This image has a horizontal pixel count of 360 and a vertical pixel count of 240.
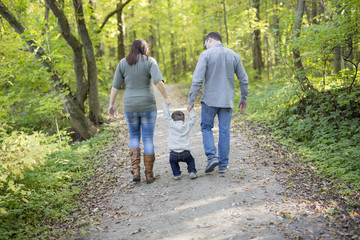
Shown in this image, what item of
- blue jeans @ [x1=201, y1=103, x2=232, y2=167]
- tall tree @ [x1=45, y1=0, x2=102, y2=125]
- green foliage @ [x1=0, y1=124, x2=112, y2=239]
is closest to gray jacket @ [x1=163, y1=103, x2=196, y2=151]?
blue jeans @ [x1=201, y1=103, x2=232, y2=167]

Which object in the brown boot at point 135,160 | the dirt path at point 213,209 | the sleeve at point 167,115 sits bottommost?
the dirt path at point 213,209

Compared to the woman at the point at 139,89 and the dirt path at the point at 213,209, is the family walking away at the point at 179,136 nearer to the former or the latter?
the woman at the point at 139,89

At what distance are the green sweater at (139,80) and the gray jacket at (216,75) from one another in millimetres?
631

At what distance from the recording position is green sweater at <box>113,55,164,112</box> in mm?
4477

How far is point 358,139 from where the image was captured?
527 centimetres

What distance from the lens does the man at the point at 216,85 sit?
4516mm

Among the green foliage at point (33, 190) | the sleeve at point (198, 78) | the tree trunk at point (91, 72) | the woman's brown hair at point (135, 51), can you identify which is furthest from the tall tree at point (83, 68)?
the sleeve at point (198, 78)

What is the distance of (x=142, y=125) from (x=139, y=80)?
805 mm

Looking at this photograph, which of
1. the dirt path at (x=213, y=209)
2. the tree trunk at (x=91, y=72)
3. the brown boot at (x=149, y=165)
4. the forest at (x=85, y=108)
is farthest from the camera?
the tree trunk at (x=91, y=72)

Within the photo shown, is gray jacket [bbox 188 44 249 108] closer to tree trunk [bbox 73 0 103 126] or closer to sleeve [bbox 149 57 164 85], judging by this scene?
sleeve [bbox 149 57 164 85]

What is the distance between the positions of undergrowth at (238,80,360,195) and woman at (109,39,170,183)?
3162 mm

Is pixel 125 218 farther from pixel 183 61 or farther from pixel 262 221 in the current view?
pixel 183 61

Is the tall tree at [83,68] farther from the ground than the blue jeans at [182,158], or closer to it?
farther from the ground

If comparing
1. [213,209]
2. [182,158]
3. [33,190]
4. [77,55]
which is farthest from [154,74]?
[77,55]
